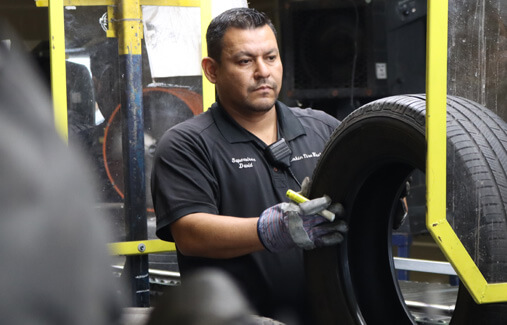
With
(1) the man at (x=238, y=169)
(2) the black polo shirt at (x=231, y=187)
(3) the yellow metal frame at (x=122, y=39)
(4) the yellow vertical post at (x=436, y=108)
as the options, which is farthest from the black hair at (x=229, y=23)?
(4) the yellow vertical post at (x=436, y=108)

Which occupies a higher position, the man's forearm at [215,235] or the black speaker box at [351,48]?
the black speaker box at [351,48]

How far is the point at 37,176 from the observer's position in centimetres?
73

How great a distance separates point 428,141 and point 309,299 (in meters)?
0.72

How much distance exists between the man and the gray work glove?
16 cm

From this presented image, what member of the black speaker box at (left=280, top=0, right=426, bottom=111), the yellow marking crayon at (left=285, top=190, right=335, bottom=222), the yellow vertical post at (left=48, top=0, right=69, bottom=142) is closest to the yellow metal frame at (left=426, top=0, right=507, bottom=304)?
the yellow marking crayon at (left=285, top=190, right=335, bottom=222)

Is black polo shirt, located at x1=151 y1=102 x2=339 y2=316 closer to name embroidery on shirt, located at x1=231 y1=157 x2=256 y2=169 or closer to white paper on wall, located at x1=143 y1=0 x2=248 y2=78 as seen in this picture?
name embroidery on shirt, located at x1=231 y1=157 x2=256 y2=169

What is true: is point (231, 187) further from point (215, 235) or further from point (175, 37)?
point (175, 37)

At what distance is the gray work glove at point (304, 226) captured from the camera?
6.23 ft

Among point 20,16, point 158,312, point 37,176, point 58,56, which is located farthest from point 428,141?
point 20,16

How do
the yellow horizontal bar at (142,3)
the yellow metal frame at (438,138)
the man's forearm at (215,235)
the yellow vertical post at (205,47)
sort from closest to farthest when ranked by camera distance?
the yellow metal frame at (438,138) → the man's forearm at (215,235) → the yellow horizontal bar at (142,3) → the yellow vertical post at (205,47)

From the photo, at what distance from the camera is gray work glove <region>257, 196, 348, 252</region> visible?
190 cm

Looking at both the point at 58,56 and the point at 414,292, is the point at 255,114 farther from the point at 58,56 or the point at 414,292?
the point at 414,292

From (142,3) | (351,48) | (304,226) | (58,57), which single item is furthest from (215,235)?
(351,48)

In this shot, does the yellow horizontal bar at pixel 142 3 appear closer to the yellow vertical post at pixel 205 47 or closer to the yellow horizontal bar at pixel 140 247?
the yellow vertical post at pixel 205 47
